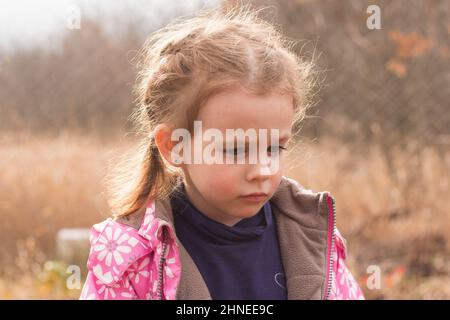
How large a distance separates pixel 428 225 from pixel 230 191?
8.82ft

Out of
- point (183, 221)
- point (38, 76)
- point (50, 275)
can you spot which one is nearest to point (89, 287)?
point (183, 221)

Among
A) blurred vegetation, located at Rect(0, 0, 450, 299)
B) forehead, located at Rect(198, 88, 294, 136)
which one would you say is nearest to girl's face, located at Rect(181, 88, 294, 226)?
forehead, located at Rect(198, 88, 294, 136)

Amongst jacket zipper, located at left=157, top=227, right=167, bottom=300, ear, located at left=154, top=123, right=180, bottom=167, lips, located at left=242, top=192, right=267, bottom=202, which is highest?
ear, located at left=154, top=123, right=180, bottom=167

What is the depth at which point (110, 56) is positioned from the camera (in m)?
5.26

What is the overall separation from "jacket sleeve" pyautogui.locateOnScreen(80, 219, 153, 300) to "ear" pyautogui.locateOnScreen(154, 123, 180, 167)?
25 centimetres

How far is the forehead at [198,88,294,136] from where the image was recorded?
1.92 m

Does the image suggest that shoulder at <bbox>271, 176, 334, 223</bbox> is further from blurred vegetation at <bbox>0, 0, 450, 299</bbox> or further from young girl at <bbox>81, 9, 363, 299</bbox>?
blurred vegetation at <bbox>0, 0, 450, 299</bbox>

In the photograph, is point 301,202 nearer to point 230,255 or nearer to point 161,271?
point 230,255

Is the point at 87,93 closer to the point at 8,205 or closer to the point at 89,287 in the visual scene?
the point at 8,205

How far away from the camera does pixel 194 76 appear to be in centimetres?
203

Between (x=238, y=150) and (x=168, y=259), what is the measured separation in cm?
35

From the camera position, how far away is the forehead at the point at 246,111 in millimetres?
1915

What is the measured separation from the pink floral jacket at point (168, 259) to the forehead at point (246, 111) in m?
0.31

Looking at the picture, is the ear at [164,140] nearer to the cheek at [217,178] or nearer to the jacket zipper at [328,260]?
the cheek at [217,178]
